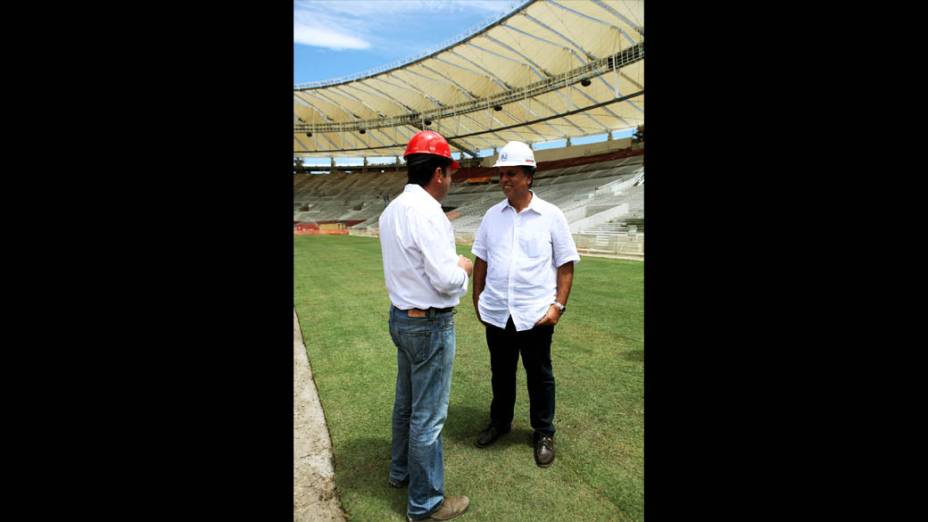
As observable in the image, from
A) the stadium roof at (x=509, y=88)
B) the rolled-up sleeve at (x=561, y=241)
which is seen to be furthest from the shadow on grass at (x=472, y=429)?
the stadium roof at (x=509, y=88)

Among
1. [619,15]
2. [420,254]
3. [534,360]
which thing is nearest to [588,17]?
[619,15]

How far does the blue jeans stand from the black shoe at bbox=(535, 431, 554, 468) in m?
0.78

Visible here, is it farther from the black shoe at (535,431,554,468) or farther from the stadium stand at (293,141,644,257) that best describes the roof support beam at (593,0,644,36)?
the black shoe at (535,431,554,468)

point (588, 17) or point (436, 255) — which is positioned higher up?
point (588, 17)

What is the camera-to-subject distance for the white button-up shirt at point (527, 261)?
298 centimetres

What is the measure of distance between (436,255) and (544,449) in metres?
1.64

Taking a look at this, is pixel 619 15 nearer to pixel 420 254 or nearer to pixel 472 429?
pixel 472 429

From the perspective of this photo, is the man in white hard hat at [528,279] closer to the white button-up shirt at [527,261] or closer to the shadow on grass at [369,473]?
the white button-up shirt at [527,261]

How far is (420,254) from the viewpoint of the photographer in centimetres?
219

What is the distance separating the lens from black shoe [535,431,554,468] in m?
2.89

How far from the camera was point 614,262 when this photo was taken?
1384cm
